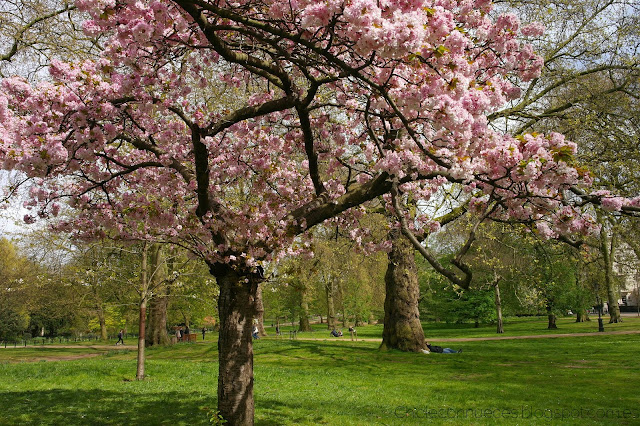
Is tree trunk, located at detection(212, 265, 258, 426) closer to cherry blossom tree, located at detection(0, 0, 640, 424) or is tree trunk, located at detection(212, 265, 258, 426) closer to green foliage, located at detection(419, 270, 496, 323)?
cherry blossom tree, located at detection(0, 0, 640, 424)

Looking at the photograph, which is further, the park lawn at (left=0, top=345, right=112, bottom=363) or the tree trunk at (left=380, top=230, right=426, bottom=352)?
the park lawn at (left=0, top=345, right=112, bottom=363)

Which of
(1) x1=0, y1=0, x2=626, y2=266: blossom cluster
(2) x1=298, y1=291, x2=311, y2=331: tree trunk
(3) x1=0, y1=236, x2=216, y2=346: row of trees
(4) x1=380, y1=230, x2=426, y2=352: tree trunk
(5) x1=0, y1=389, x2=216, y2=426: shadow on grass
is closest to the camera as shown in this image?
(1) x1=0, y1=0, x2=626, y2=266: blossom cluster

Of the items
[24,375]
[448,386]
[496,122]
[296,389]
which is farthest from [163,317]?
[496,122]

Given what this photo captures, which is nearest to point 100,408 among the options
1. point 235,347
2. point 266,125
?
point 235,347

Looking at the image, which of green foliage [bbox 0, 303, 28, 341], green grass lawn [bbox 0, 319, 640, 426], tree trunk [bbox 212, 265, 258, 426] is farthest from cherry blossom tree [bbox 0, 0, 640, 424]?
green foliage [bbox 0, 303, 28, 341]

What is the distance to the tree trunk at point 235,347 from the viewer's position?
6012mm

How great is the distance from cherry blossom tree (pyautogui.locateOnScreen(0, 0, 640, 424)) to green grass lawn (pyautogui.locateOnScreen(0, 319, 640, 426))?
288cm

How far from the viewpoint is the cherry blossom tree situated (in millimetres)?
4266

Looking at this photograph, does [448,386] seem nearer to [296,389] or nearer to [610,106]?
[296,389]

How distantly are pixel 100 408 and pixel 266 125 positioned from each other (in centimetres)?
611

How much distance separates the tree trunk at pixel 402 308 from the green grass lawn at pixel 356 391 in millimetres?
933

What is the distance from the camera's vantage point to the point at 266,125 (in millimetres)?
8062

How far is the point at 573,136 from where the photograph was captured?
11.4 m

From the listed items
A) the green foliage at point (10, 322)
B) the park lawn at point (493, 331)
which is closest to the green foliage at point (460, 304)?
the park lawn at point (493, 331)
